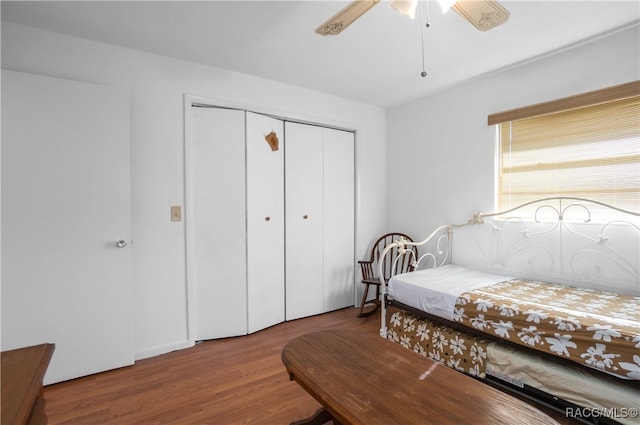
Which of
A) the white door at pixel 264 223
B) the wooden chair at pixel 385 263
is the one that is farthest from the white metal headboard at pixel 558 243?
the white door at pixel 264 223

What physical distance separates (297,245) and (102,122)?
1.91m

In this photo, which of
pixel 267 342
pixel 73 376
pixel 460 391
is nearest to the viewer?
pixel 460 391

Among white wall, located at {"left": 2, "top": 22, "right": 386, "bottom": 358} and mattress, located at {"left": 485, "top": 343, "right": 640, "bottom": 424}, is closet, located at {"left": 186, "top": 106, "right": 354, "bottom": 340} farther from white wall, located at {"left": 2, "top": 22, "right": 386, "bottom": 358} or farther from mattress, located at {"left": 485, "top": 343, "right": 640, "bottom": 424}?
mattress, located at {"left": 485, "top": 343, "right": 640, "bottom": 424}

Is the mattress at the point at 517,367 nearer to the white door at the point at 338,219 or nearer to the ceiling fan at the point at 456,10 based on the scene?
the white door at the point at 338,219

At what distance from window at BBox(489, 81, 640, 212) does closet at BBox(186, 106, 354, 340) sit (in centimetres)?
157

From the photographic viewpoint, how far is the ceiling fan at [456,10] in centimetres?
137

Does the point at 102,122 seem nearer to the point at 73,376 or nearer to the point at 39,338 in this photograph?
the point at 39,338

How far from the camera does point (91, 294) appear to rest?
6.98 feet

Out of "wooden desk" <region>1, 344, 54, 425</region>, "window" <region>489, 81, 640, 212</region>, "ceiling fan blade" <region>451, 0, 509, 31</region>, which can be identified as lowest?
"wooden desk" <region>1, 344, 54, 425</region>

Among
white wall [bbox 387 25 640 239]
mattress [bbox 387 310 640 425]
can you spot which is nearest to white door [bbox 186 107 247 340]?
mattress [bbox 387 310 640 425]

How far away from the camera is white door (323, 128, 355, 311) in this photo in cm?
343

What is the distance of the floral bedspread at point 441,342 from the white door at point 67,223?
2029 mm

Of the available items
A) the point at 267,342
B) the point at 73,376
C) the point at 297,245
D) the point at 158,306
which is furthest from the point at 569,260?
the point at 73,376

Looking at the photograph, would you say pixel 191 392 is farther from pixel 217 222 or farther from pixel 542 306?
pixel 542 306
